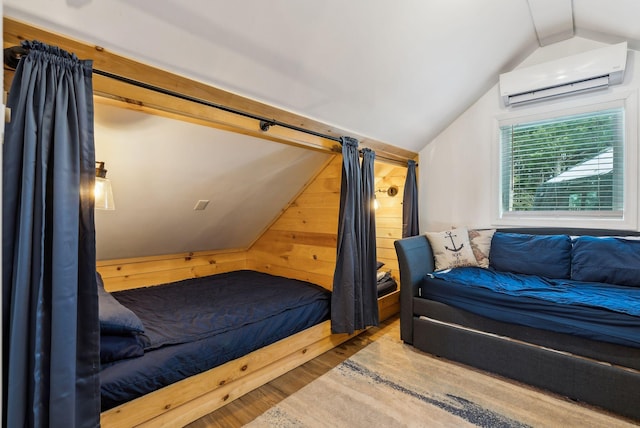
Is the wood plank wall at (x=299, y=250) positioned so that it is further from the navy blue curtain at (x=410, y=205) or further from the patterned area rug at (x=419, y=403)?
the patterned area rug at (x=419, y=403)

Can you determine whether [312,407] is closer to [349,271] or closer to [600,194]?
[349,271]

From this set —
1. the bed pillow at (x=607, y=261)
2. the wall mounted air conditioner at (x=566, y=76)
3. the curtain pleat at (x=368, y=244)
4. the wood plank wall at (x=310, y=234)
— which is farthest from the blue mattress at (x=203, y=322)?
the wall mounted air conditioner at (x=566, y=76)

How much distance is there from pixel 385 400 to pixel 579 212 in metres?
2.49

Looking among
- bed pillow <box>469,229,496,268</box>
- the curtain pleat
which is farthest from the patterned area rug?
bed pillow <box>469,229,496,268</box>

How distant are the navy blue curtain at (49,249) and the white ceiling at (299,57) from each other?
1.03 ft

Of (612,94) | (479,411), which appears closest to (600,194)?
(612,94)

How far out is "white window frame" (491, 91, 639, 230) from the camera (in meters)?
2.69

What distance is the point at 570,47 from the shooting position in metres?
2.89

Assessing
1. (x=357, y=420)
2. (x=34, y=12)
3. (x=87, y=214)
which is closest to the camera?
(x=34, y=12)

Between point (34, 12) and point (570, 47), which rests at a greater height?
point (570, 47)

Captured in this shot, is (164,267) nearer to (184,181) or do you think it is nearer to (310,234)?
(184,181)

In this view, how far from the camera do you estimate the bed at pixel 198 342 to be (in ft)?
5.18

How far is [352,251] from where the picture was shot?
2.63 meters

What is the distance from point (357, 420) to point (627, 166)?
2.97 meters
